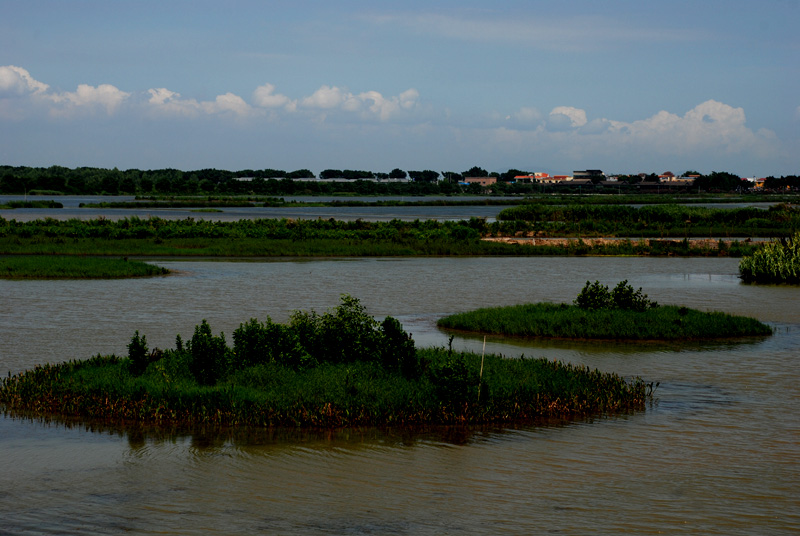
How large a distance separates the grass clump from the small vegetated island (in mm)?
13009

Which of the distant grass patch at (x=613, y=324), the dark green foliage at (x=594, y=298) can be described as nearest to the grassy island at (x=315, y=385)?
the distant grass patch at (x=613, y=324)

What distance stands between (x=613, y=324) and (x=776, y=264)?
16.9 metres

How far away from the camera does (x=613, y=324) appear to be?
910 inches

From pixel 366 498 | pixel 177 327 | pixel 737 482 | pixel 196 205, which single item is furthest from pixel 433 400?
pixel 196 205

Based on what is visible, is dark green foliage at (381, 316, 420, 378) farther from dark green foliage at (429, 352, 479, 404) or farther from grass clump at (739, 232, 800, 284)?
grass clump at (739, 232, 800, 284)

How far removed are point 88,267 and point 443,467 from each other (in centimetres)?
3180

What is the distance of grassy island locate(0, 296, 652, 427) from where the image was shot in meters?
14.3

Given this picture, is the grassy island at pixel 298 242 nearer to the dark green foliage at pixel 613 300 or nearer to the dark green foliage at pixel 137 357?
the dark green foliage at pixel 613 300

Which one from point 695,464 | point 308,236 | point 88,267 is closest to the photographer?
point 695,464

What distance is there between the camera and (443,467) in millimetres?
12102

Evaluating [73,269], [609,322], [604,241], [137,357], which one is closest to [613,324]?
[609,322]

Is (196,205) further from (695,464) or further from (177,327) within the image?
(695,464)

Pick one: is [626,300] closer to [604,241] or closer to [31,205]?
[604,241]

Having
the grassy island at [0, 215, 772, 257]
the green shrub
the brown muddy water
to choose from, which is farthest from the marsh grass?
the grassy island at [0, 215, 772, 257]
